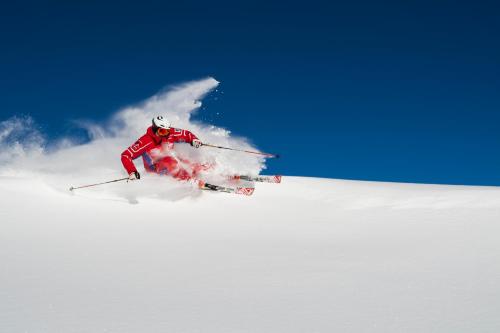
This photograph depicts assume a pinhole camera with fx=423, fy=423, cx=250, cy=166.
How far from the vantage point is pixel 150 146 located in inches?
333

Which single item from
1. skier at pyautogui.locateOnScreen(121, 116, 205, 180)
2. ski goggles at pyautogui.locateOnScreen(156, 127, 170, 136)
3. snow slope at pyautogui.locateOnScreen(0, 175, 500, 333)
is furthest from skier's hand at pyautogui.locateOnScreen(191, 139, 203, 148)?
snow slope at pyautogui.locateOnScreen(0, 175, 500, 333)

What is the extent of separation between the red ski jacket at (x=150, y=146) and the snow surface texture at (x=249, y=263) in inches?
40.1

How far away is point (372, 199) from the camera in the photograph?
6953 millimetres

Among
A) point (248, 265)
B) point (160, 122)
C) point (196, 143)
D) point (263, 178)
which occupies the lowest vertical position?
point (248, 265)

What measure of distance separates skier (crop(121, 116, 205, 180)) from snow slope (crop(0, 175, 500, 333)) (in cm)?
184

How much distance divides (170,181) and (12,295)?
5854 mm

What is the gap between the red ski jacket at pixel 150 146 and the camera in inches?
319

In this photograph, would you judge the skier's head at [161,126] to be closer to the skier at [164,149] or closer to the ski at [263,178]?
the skier at [164,149]

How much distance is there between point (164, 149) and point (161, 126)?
0.60m

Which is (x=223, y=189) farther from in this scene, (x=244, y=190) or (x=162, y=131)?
(x=162, y=131)

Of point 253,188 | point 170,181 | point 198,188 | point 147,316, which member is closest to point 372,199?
point 253,188

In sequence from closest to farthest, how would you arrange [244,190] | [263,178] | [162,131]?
1. [244,190]
2. [162,131]
3. [263,178]

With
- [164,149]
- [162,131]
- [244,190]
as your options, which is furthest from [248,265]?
[164,149]

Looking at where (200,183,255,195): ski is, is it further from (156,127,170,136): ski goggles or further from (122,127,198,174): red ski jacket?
(156,127,170,136): ski goggles
